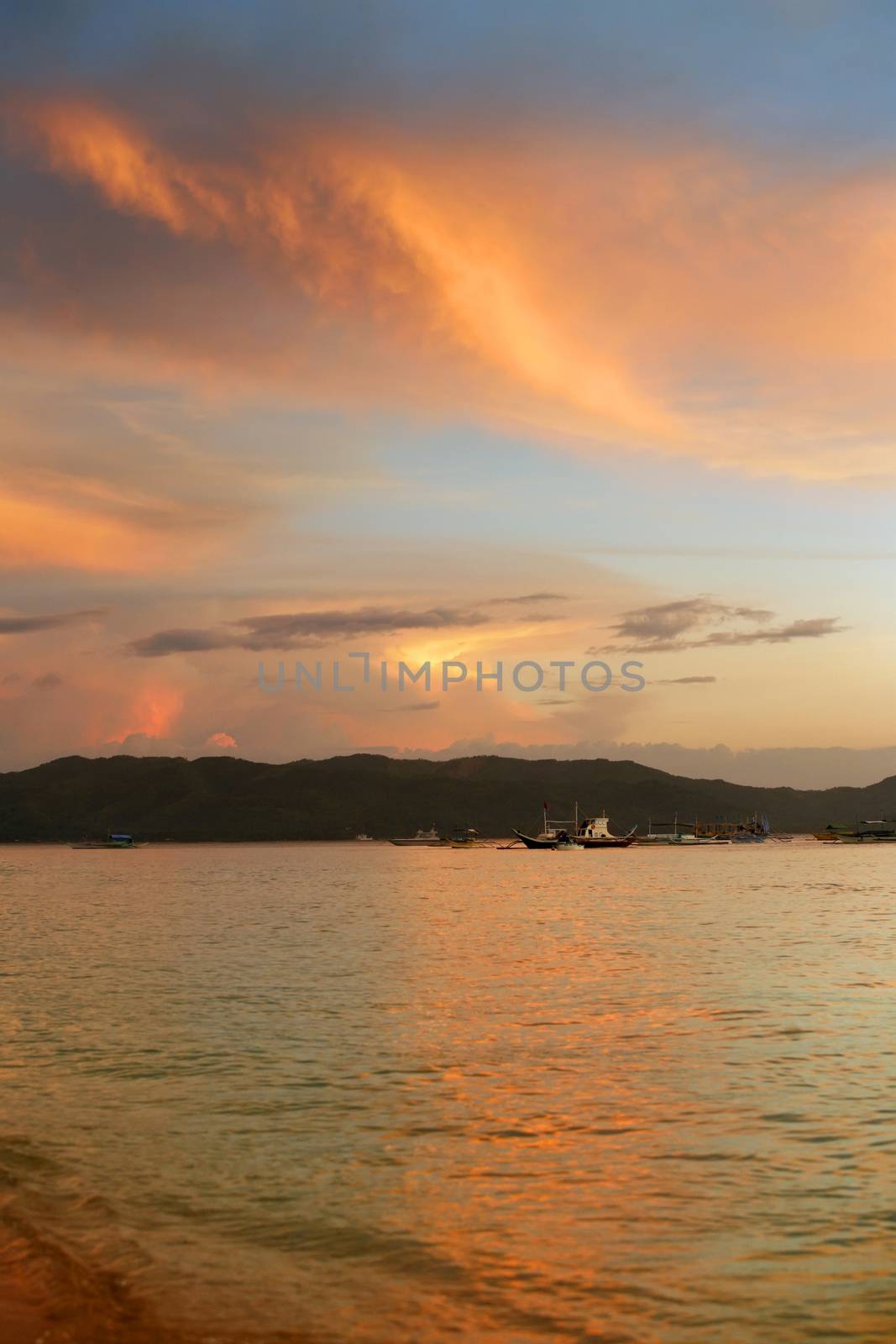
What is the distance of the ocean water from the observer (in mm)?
14398

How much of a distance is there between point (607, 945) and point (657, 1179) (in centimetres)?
4342

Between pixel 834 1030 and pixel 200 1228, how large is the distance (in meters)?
22.1

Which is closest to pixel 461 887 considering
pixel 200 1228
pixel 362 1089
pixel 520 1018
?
pixel 520 1018

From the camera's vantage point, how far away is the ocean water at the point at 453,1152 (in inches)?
567

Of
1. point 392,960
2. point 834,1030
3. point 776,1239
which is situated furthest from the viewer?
point 392,960

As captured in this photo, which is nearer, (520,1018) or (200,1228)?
(200,1228)

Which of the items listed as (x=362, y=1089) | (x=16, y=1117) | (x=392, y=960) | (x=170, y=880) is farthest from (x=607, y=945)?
(x=170, y=880)

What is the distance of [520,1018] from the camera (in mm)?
36531

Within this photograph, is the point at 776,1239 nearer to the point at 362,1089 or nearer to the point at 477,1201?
the point at 477,1201

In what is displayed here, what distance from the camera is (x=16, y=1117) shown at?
80.6 feet

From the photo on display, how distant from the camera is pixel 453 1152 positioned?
2123 cm

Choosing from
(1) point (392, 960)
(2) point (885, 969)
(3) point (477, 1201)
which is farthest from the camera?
(1) point (392, 960)

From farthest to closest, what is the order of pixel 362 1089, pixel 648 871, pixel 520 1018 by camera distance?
pixel 648 871, pixel 520 1018, pixel 362 1089

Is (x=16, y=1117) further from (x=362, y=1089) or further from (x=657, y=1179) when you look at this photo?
(x=657, y=1179)
